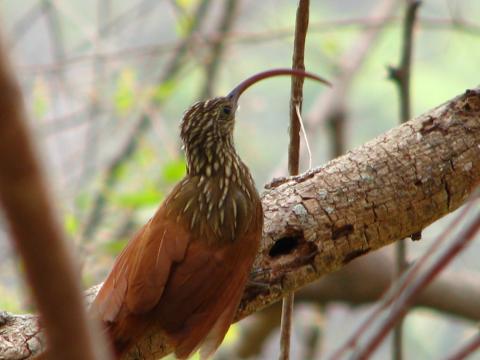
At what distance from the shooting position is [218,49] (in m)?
5.79

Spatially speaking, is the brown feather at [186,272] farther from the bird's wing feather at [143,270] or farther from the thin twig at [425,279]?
the thin twig at [425,279]

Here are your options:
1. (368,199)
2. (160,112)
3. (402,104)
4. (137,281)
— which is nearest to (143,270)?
(137,281)

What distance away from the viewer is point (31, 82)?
6480 millimetres

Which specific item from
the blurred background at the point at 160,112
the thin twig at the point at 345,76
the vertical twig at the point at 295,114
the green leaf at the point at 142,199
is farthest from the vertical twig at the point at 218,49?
the vertical twig at the point at 295,114

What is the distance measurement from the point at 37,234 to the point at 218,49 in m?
5.25

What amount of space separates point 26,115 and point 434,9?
6.92 meters

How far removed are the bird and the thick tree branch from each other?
0.10 metres

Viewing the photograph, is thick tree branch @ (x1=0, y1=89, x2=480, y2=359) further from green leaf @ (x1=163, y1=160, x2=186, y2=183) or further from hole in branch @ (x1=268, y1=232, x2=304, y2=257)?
green leaf @ (x1=163, y1=160, x2=186, y2=183)

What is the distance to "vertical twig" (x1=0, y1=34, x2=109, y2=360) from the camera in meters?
0.61

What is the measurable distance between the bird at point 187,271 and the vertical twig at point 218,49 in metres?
2.77

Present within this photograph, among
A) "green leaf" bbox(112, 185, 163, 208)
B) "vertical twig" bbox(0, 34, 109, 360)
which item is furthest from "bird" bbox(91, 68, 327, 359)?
"vertical twig" bbox(0, 34, 109, 360)

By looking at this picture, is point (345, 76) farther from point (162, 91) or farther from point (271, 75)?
point (271, 75)

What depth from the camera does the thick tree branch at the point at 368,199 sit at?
8.17 ft

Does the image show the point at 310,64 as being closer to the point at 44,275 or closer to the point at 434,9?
the point at 434,9
